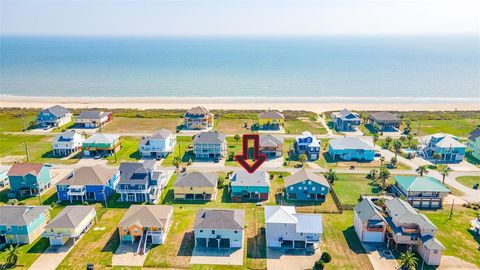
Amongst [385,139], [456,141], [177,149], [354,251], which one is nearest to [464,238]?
[354,251]

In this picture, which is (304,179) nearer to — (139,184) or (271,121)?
(139,184)

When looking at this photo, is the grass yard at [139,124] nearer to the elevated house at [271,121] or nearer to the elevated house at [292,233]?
the elevated house at [271,121]

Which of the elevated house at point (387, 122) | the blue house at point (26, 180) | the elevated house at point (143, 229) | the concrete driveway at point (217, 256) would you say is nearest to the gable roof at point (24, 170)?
the blue house at point (26, 180)

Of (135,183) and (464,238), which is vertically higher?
(135,183)

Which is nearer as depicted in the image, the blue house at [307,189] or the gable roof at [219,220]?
the gable roof at [219,220]

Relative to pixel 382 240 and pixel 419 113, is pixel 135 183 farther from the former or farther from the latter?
pixel 419 113

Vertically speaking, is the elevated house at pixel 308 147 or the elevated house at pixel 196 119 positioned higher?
the elevated house at pixel 196 119
